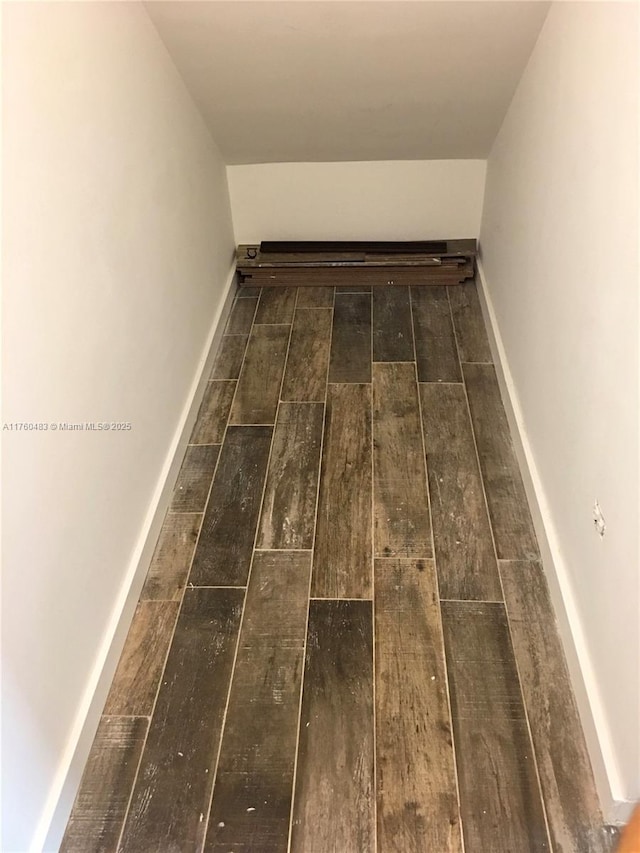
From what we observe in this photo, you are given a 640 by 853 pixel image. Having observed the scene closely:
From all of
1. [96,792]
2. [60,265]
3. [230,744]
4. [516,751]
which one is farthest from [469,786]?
[60,265]

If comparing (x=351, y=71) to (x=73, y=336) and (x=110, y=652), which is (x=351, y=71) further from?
(x=110, y=652)

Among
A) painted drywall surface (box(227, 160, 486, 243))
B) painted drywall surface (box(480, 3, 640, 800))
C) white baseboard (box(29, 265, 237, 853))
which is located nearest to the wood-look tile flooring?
white baseboard (box(29, 265, 237, 853))

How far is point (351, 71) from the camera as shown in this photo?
1.87 m

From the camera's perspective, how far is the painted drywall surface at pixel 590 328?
1.07 meters

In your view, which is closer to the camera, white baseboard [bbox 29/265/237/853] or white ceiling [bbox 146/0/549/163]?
white baseboard [bbox 29/265/237/853]

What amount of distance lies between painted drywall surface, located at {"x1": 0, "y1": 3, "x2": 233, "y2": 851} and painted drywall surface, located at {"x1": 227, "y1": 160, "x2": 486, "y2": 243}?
0.80m

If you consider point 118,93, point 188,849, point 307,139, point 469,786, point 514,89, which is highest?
point 307,139

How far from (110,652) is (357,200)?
2114mm

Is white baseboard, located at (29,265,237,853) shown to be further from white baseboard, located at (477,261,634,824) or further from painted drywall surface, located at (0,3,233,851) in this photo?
white baseboard, located at (477,261,634,824)

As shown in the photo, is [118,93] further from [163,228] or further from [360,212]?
[360,212]

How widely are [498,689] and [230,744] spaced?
1.99 ft

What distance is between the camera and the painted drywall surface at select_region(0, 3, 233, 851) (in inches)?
41.1

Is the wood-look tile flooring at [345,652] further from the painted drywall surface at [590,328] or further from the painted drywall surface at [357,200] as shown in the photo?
the painted drywall surface at [357,200]

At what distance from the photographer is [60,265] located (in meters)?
1.20
